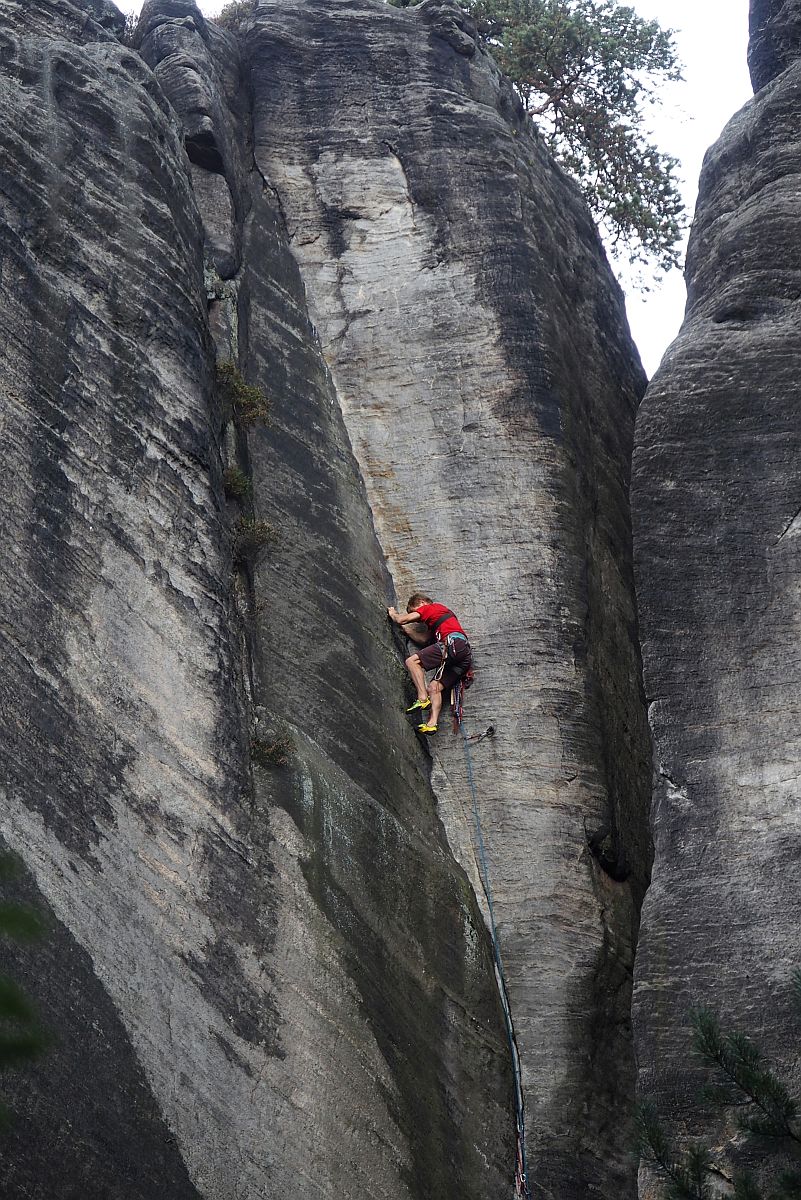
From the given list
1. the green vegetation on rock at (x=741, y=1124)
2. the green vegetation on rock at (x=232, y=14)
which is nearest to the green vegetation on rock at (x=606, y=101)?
the green vegetation on rock at (x=232, y=14)

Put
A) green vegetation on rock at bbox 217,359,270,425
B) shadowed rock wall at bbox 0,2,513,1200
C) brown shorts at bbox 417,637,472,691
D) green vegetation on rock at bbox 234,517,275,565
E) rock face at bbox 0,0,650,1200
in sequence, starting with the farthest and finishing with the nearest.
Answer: green vegetation on rock at bbox 217,359,270,425 < brown shorts at bbox 417,637,472,691 < green vegetation on rock at bbox 234,517,275,565 < rock face at bbox 0,0,650,1200 < shadowed rock wall at bbox 0,2,513,1200

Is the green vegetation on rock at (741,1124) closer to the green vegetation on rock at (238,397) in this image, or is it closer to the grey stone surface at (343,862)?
the grey stone surface at (343,862)

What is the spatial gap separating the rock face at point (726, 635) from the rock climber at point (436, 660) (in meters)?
1.71

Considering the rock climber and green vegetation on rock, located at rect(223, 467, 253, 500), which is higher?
green vegetation on rock, located at rect(223, 467, 253, 500)

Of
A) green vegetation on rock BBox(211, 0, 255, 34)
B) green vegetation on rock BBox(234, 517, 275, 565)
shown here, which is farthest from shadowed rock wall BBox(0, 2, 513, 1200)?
green vegetation on rock BBox(211, 0, 255, 34)

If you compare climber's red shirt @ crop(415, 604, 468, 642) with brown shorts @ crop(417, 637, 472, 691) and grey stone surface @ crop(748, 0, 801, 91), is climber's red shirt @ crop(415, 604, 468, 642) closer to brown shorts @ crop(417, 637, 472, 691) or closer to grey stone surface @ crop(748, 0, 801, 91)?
brown shorts @ crop(417, 637, 472, 691)

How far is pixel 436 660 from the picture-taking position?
1220cm

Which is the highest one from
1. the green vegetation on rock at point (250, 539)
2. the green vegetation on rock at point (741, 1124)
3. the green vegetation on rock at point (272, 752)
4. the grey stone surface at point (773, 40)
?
the grey stone surface at point (773, 40)

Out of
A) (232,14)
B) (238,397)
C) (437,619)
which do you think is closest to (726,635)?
(437,619)

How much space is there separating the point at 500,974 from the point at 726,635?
3119mm

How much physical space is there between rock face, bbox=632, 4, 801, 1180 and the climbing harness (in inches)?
55.0

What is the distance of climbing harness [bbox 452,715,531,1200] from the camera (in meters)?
10.5

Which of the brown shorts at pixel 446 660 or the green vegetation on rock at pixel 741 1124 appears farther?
the brown shorts at pixel 446 660

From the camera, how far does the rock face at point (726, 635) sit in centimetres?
973
